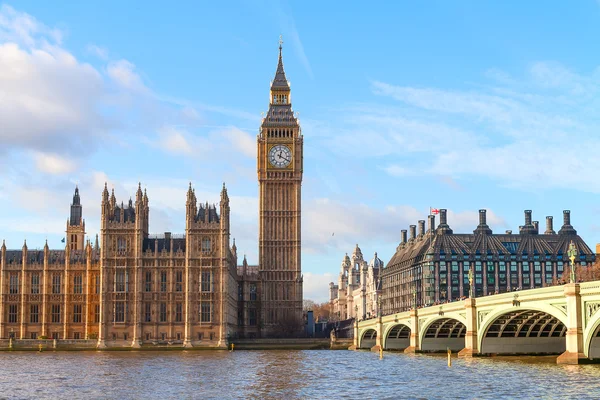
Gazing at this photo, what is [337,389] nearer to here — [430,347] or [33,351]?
[430,347]

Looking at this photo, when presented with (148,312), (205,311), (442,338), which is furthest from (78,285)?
(442,338)

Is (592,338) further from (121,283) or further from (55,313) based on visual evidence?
(55,313)

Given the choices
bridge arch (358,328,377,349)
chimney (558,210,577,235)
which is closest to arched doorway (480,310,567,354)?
bridge arch (358,328,377,349)

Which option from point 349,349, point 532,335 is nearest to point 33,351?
point 349,349

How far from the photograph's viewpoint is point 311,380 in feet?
244

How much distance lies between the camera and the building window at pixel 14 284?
156m

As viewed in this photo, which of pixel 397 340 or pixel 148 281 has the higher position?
pixel 148 281

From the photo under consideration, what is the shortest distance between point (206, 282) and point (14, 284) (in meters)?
30.1

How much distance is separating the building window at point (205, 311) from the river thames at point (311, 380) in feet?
166

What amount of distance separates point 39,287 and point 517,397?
367ft

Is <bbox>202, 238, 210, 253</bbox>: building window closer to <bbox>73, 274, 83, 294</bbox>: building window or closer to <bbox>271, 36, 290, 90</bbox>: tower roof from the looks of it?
<bbox>73, 274, 83, 294</bbox>: building window

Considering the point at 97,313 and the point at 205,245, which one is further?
the point at 97,313

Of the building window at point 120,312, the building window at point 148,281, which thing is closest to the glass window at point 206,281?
the building window at point 148,281

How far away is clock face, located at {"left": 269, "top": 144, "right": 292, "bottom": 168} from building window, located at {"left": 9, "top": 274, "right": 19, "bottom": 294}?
47803 mm
